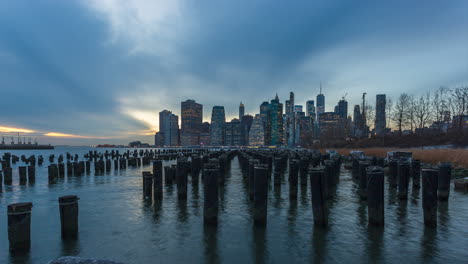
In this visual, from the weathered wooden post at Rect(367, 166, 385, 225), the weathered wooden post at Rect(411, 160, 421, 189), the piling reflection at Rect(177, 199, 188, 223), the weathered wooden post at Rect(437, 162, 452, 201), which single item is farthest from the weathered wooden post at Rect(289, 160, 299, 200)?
the weathered wooden post at Rect(411, 160, 421, 189)

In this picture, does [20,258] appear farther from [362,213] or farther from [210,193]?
[362,213]

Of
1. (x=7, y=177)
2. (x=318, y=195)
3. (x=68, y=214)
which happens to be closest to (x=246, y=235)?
(x=318, y=195)

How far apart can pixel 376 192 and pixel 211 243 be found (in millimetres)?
6702

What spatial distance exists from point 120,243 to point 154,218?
9.76 ft

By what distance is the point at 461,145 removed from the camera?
186 feet

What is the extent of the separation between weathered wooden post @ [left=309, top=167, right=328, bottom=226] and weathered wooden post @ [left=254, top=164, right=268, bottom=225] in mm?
1973

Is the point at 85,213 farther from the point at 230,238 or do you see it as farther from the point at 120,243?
the point at 230,238

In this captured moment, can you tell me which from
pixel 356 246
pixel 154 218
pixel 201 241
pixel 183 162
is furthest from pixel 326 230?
pixel 183 162

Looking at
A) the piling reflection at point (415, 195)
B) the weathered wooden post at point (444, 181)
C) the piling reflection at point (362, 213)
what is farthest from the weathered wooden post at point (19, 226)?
the weathered wooden post at point (444, 181)

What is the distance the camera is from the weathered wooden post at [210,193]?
10.8m

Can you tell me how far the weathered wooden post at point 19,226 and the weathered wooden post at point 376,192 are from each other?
40.2ft

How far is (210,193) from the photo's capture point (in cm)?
1085

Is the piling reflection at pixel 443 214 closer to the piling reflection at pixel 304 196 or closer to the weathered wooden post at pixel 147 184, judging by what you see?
the piling reflection at pixel 304 196

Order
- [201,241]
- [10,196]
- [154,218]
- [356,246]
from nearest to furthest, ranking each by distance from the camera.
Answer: [356,246], [201,241], [154,218], [10,196]
